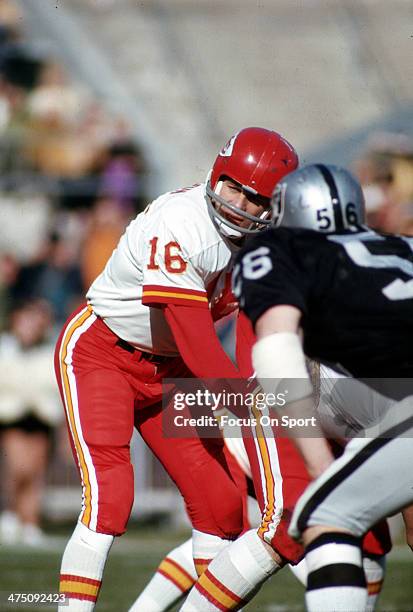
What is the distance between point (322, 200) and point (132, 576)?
3.83 metres

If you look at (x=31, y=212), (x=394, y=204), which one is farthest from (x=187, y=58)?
(x=394, y=204)

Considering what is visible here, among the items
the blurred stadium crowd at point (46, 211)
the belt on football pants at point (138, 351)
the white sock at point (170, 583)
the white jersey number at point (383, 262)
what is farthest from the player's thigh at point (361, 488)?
the blurred stadium crowd at point (46, 211)

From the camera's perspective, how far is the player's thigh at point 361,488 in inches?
115

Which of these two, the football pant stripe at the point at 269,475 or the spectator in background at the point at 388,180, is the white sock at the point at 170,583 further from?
the spectator in background at the point at 388,180

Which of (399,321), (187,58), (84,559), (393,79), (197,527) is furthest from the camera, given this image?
(187,58)

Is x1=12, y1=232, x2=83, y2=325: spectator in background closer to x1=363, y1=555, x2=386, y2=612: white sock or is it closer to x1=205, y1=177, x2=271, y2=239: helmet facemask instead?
x1=205, y1=177, x2=271, y2=239: helmet facemask

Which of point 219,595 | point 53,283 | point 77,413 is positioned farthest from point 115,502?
point 53,283

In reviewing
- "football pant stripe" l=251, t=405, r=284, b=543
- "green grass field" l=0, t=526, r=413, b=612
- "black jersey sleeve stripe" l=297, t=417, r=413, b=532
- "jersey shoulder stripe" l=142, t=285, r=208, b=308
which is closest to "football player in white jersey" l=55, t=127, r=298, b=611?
"jersey shoulder stripe" l=142, t=285, r=208, b=308

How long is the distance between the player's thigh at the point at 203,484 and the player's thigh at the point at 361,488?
1.28 meters

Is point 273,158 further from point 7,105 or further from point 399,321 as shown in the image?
point 7,105

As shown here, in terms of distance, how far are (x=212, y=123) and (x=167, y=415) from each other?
8.32m

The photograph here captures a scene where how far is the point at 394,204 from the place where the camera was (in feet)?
24.3

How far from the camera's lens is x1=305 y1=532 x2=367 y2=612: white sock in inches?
114

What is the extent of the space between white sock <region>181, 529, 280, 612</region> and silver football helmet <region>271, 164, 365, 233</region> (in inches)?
47.5
